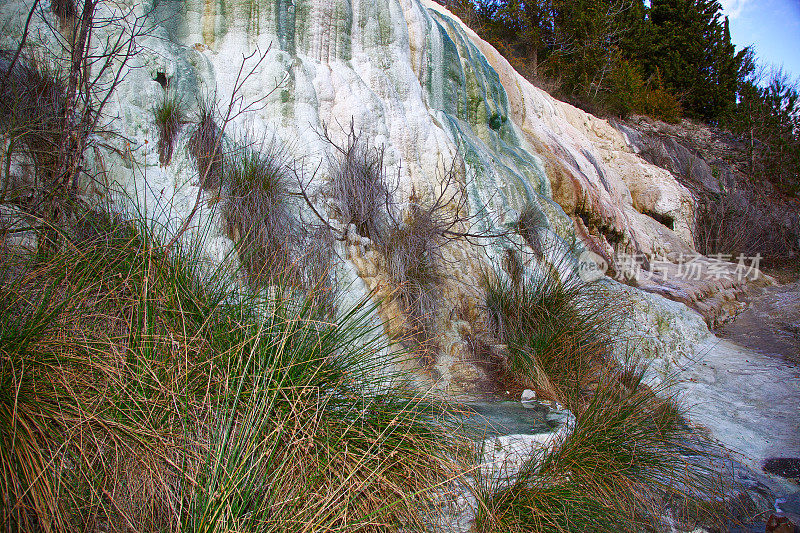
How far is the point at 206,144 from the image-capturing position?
160 inches

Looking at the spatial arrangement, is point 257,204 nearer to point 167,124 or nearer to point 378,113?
point 167,124

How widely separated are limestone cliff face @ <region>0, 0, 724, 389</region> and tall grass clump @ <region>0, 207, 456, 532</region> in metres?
0.97

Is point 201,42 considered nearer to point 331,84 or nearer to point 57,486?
point 331,84

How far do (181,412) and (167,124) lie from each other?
3111mm

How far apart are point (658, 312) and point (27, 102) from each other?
6450 millimetres

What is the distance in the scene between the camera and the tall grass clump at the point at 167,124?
4016 mm

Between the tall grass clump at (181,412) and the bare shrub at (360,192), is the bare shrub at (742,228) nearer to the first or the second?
the bare shrub at (360,192)

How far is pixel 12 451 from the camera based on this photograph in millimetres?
1418

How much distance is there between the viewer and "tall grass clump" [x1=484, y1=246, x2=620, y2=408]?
3.71 metres

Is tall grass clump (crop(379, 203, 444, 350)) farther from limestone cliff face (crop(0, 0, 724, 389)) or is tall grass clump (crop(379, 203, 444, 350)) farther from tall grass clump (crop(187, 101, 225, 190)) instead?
tall grass clump (crop(187, 101, 225, 190))

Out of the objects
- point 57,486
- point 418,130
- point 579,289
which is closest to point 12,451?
point 57,486

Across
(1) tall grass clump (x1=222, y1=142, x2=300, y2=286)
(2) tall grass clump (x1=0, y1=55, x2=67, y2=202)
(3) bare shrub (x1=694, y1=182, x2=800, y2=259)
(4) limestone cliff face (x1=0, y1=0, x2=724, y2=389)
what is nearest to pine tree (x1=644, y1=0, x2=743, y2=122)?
(3) bare shrub (x1=694, y1=182, x2=800, y2=259)

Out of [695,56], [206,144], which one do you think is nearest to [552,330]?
[206,144]

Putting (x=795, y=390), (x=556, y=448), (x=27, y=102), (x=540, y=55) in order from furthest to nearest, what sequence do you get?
(x=540, y=55) < (x=795, y=390) < (x=27, y=102) < (x=556, y=448)
